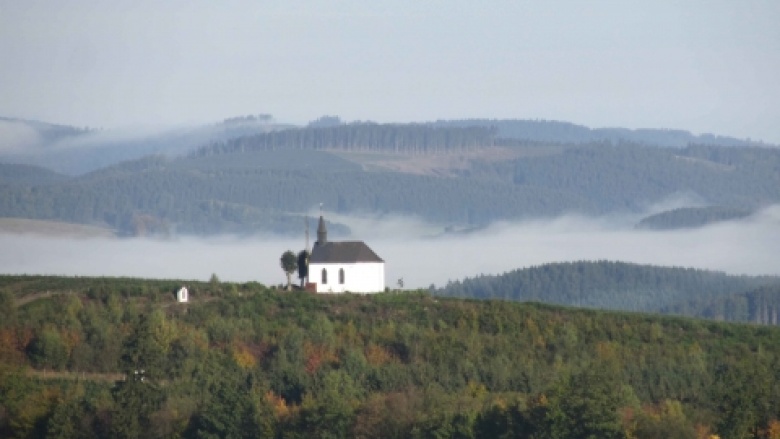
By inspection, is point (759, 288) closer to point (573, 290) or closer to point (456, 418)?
point (573, 290)

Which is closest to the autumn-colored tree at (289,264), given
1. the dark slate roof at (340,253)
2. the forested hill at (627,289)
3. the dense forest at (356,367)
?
the dark slate roof at (340,253)

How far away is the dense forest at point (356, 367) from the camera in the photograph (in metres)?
71.9

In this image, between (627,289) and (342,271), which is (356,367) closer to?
(342,271)

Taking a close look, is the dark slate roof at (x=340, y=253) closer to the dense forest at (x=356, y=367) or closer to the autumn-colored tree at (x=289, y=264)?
the autumn-colored tree at (x=289, y=264)

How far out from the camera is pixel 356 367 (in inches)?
3337

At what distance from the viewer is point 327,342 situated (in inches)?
3504

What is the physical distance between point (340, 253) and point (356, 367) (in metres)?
17.3

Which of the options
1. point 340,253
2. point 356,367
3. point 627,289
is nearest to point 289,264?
point 340,253

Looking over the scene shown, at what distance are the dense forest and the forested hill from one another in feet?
229

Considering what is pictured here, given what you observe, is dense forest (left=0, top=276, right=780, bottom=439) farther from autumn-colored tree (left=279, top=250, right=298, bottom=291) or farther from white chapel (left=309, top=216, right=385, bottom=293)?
white chapel (left=309, top=216, right=385, bottom=293)

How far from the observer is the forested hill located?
170 metres

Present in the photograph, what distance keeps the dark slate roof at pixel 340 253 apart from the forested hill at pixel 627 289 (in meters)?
68.8

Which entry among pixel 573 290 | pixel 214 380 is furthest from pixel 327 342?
pixel 573 290

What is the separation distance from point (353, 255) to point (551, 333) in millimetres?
12595
